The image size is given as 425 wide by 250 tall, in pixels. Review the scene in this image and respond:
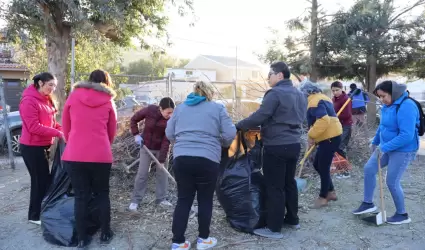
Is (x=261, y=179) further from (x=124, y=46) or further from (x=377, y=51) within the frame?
(x=377, y=51)

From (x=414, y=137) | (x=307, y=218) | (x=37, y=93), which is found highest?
(x=37, y=93)

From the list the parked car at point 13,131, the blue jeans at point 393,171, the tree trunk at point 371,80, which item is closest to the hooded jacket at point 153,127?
the blue jeans at point 393,171

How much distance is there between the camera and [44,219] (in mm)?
3461

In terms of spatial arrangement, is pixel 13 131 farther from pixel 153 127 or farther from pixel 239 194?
pixel 239 194

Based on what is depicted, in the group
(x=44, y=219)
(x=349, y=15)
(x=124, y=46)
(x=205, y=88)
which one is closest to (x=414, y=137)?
(x=205, y=88)

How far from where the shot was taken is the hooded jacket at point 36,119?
11.3ft

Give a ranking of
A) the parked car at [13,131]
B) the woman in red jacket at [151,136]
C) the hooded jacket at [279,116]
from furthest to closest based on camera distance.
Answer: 1. the parked car at [13,131]
2. the woman in red jacket at [151,136]
3. the hooded jacket at [279,116]

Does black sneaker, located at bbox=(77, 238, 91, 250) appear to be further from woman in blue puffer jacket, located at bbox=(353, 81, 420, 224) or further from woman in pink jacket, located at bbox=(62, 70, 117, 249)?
woman in blue puffer jacket, located at bbox=(353, 81, 420, 224)

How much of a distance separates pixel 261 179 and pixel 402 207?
1.51 meters

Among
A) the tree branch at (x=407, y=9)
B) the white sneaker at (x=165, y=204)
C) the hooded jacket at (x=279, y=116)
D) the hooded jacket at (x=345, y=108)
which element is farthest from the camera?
the tree branch at (x=407, y=9)

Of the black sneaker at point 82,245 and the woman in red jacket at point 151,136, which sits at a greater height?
the woman in red jacket at point 151,136

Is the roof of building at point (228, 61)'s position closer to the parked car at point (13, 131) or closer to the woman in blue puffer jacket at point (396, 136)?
the parked car at point (13, 131)

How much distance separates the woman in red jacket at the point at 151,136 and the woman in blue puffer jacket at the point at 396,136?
216cm

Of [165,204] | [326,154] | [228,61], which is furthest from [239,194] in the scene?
[228,61]
